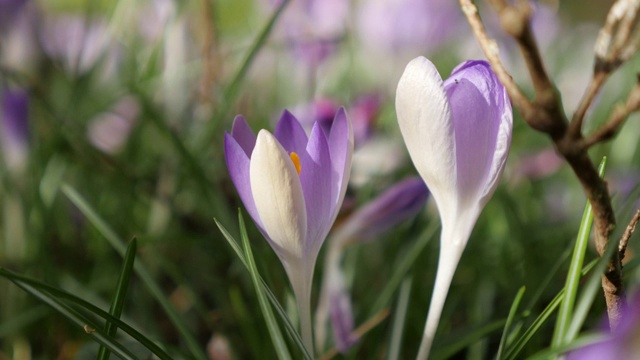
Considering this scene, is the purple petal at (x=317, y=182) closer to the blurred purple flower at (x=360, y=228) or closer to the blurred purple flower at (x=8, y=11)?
the blurred purple flower at (x=360, y=228)

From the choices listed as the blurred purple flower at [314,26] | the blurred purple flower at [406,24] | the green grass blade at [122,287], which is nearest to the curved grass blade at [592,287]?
the green grass blade at [122,287]

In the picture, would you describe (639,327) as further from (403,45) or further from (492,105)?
(403,45)

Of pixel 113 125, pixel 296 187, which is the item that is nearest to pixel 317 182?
pixel 296 187

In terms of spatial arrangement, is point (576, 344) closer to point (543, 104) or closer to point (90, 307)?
point (543, 104)

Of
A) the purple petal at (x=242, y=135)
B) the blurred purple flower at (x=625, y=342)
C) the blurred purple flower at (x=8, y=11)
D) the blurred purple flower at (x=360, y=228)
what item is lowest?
the blurred purple flower at (x=625, y=342)

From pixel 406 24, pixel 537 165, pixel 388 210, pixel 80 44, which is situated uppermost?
pixel 80 44

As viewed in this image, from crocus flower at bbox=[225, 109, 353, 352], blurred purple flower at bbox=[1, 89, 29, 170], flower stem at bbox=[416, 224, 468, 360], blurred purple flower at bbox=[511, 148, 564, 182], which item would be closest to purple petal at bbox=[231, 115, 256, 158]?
crocus flower at bbox=[225, 109, 353, 352]
